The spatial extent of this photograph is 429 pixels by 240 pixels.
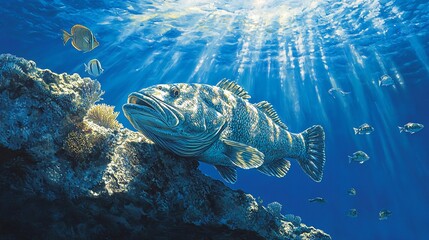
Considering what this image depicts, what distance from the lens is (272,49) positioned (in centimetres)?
2245

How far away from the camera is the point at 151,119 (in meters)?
3.04

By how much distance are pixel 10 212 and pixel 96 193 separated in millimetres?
1009

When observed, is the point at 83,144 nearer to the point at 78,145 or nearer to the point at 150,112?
the point at 78,145

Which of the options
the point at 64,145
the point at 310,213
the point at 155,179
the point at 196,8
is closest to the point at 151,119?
the point at 155,179

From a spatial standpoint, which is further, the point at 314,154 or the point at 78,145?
the point at 314,154

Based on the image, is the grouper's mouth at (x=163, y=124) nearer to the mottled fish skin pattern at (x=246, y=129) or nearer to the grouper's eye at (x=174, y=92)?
the grouper's eye at (x=174, y=92)

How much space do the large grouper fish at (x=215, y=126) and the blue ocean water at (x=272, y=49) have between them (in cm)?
1486

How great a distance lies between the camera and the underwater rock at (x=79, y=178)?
8.91 feet

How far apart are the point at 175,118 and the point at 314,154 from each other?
11.8 ft

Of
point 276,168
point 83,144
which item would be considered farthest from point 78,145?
point 276,168

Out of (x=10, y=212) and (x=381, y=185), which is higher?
(x=381, y=185)

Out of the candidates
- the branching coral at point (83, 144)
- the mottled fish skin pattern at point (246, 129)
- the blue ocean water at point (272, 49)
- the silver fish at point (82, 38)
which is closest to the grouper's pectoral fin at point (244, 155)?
the mottled fish skin pattern at point (246, 129)

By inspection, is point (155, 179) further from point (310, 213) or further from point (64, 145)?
point (310, 213)

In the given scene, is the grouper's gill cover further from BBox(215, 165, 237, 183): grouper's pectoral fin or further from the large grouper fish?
BBox(215, 165, 237, 183): grouper's pectoral fin
